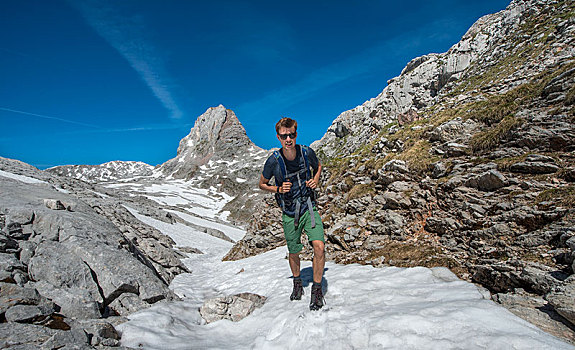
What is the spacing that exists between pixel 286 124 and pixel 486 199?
5779 millimetres

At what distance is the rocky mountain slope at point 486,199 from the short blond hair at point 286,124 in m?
4.55

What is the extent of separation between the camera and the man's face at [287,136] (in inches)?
208

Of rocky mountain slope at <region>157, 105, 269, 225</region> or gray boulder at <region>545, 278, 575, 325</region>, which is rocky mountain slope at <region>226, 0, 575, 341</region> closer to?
gray boulder at <region>545, 278, 575, 325</region>

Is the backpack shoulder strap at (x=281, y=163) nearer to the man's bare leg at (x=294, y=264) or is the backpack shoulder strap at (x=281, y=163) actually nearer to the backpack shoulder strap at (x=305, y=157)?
the backpack shoulder strap at (x=305, y=157)

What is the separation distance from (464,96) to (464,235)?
12966 mm

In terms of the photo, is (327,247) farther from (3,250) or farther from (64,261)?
Answer: (3,250)

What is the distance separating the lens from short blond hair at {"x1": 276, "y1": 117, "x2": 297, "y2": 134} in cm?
530

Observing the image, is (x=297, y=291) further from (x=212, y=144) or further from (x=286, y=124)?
(x=212, y=144)

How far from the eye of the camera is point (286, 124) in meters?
5.31

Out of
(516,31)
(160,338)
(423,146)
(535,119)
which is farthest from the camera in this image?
(516,31)

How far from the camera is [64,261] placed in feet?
19.5

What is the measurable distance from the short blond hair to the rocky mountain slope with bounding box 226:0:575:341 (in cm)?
455

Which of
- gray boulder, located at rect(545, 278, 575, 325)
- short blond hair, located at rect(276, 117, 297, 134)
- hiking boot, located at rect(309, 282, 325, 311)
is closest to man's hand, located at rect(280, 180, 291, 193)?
short blond hair, located at rect(276, 117, 297, 134)

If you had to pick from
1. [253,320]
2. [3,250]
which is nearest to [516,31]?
[253,320]
